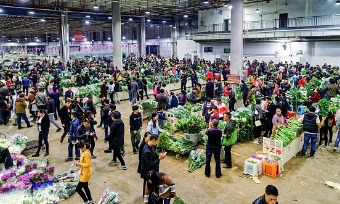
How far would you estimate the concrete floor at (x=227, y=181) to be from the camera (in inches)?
257

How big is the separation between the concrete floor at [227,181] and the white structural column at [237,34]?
9876mm

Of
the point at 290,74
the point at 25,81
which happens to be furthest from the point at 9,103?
the point at 290,74

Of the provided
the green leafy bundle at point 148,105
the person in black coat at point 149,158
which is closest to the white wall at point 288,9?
the green leafy bundle at point 148,105

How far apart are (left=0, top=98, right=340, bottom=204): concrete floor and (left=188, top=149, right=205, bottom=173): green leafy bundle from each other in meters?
0.13

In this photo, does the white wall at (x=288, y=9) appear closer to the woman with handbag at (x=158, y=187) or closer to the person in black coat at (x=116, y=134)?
the person in black coat at (x=116, y=134)

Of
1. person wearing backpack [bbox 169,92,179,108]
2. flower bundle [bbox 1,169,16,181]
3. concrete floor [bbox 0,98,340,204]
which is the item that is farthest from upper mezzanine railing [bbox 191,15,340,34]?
flower bundle [bbox 1,169,16,181]

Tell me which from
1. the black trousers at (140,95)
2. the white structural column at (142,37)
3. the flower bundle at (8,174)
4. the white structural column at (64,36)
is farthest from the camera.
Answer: the white structural column at (142,37)

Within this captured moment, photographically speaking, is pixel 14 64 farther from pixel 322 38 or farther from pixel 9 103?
pixel 322 38

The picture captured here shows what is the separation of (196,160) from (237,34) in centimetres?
1200

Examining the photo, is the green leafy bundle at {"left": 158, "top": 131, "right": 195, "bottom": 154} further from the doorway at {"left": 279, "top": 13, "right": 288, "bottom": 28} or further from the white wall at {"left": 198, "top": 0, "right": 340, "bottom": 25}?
the doorway at {"left": 279, "top": 13, "right": 288, "bottom": 28}

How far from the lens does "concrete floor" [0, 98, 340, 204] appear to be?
21.4 ft

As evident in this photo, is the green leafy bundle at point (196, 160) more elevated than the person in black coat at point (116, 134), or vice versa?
the person in black coat at point (116, 134)

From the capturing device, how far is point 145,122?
1260cm

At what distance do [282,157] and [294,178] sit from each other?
67 cm
